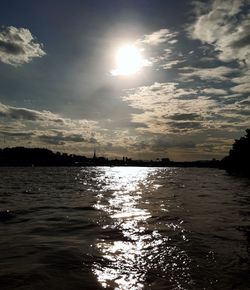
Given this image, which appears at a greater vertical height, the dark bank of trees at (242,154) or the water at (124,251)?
the dark bank of trees at (242,154)

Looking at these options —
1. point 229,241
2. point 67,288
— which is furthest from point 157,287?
point 229,241

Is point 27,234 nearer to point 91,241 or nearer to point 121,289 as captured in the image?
point 91,241

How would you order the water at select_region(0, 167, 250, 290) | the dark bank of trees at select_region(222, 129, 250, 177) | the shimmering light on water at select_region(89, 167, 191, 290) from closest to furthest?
the water at select_region(0, 167, 250, 290) < the shimmering light on water at select_region(89, 167, 191, 290) < the dark bank of trees at select_region(222, 129, 250, 177)

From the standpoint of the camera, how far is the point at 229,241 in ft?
44.4

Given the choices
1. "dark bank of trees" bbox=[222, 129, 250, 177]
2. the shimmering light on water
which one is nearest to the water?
the shimmering light on water

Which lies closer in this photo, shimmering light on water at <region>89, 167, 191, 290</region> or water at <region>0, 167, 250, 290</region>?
water at <region>0, 167, 250, 290</region>

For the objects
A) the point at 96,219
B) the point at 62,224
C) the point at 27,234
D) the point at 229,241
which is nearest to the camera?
the point at 229,241

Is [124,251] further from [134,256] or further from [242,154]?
[242,154]

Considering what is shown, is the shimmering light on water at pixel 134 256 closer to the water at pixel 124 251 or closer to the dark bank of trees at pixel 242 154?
the water at pixel 124 251

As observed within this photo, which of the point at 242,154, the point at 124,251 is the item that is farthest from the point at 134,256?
the point at 242,154

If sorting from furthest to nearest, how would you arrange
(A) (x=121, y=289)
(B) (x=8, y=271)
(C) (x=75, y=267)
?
(C) (x=75, y=267) < (B) (x=8, y=271) < (A) (x=121, y=289)

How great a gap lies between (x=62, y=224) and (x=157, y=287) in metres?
10.1

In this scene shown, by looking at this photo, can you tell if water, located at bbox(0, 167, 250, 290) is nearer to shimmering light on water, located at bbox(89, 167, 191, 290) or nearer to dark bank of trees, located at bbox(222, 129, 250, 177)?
shimmering light on water, located at bbox(89, 167, 191, 290)

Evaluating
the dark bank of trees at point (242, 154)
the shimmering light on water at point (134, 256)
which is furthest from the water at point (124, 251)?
the dark bank of trees at point (242, 154)
